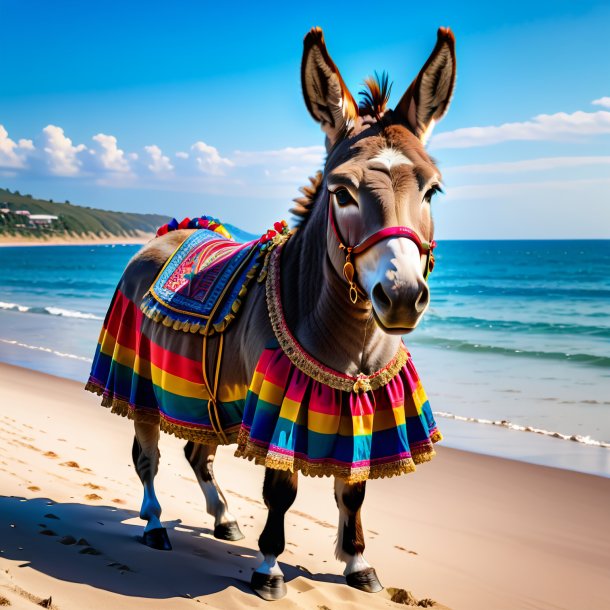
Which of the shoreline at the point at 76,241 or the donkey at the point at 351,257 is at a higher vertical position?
the shoreline at the point at 76,241

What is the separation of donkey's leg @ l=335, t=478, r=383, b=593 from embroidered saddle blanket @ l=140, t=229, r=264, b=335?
86cm

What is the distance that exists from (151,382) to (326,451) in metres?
1.25

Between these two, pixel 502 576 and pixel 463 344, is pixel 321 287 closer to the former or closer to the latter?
pixel 502 576

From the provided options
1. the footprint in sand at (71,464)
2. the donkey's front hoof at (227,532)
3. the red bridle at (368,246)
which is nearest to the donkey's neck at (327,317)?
the red bridle at (368,246)

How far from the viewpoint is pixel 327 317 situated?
8.85ft

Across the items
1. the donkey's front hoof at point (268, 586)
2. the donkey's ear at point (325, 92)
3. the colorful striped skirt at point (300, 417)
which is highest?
the donkey's ear at point (325, 92)

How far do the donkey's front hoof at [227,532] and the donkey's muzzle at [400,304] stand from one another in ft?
6.37

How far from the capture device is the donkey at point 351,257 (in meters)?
2.31

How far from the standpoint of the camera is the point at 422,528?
4.41 m

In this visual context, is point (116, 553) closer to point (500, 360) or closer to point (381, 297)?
point (381, 297)

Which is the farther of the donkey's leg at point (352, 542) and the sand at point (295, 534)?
the donkey's leg at point (352, 542)

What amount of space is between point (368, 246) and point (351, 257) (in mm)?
115

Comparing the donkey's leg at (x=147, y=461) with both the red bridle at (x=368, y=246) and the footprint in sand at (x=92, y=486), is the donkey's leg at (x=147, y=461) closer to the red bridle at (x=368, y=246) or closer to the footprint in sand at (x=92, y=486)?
the footprint in sand at (x=92, y=486)

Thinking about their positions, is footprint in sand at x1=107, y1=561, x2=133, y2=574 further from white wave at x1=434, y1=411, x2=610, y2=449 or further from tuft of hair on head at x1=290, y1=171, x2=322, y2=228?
white wave at x1=434, y1=411, x2=610, y2=449
